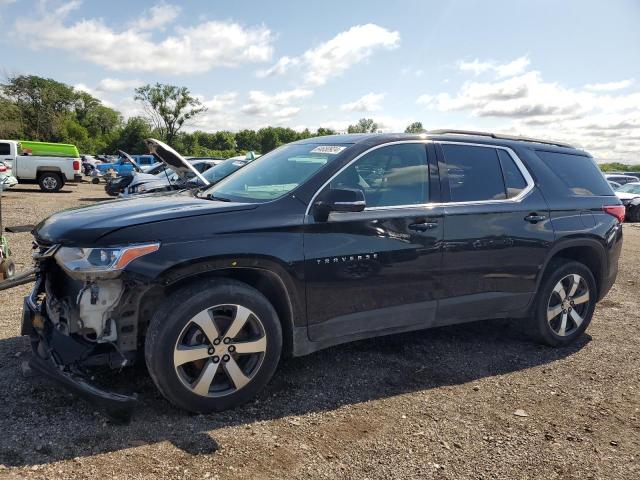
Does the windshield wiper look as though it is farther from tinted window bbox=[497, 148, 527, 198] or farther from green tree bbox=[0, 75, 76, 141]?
green tree bbox=[0, 75, 76, 141]

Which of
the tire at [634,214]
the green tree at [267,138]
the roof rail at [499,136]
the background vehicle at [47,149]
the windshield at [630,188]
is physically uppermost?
the green tree at [267,138]

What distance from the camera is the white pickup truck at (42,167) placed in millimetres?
19859

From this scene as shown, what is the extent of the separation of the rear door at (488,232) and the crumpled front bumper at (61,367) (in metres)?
2.31

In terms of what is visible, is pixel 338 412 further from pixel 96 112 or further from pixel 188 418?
pixel 96 112

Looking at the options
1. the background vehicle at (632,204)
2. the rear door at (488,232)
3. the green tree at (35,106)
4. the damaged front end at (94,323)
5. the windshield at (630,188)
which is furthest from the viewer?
the green tree at (35,106)

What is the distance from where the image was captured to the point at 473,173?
408cm

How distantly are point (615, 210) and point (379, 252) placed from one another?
9.04 feet

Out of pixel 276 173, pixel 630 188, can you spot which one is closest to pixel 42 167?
pixel 276 173

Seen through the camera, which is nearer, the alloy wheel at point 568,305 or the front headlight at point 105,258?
the front headlight at point 105,258

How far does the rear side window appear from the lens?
15.1ft

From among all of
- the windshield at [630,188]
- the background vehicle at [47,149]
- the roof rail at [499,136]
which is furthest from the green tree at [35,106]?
the roof rail at [499,136]

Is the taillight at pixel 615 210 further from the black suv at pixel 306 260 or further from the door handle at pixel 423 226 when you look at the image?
the door handle at pixel 423 226

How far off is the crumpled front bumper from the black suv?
12mm

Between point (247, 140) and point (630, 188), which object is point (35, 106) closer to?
point (247, 140)
